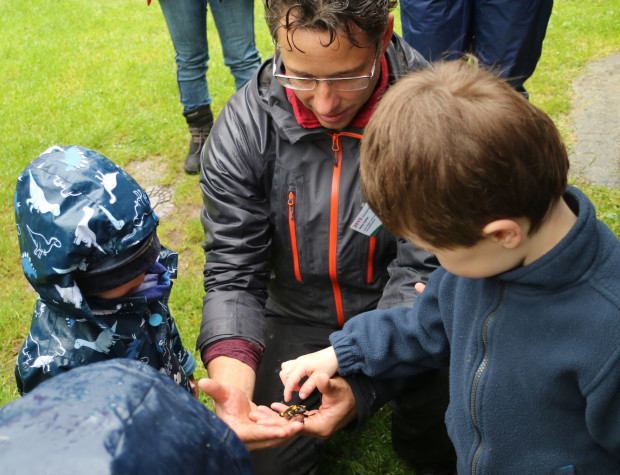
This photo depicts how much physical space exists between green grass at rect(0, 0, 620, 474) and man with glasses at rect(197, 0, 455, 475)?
0.58m

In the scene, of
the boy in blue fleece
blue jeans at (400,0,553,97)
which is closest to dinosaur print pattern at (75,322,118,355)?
the boy in blue fleece

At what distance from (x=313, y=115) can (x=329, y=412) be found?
1.02 metres

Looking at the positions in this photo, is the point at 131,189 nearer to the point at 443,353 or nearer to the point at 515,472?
the point at 443,353

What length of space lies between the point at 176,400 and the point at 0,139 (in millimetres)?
5349

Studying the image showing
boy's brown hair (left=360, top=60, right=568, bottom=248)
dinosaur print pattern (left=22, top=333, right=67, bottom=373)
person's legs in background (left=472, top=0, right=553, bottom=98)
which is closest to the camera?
boy's brown hair (left=360, top=60, right=568, bottom=248)

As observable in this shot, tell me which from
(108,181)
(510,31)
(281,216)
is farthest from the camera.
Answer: (510,31)

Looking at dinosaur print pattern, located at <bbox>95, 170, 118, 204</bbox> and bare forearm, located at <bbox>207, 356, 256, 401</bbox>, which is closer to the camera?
dinosaur print pattern, located at <bbox>95, 170, 118, 204</bbox>

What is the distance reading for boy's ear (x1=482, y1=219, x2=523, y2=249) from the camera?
48.7 inches

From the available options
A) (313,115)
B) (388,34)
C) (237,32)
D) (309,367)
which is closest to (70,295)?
(309,367)

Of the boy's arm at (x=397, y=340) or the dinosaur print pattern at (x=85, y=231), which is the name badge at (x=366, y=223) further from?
the dinosaur print pattern at (x=85, y=231)

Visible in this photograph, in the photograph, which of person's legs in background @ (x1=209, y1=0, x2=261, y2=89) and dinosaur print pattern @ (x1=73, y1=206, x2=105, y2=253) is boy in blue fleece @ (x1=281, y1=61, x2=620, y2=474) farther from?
person's legs in background @ (x1=209, y1=0, x2=261, y2=89)

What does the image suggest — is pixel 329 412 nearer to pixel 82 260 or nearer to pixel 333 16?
pixel 82 260

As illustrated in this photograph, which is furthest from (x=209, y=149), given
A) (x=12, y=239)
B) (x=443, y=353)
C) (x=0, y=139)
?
(x=0, y=139)

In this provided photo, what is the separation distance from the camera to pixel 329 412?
2.01 meters
